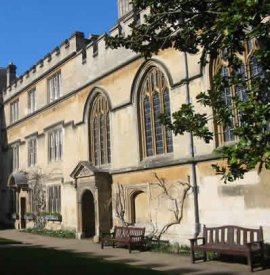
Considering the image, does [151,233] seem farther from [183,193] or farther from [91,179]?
[91,179]

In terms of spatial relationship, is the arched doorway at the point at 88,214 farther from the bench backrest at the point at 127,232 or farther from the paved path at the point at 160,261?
the bench backrest at the point at 127,232

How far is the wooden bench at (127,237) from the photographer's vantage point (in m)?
14.7

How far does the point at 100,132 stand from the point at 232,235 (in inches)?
371

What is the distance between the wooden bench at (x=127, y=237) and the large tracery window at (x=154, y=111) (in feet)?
9.40

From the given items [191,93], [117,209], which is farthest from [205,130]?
[117,209]

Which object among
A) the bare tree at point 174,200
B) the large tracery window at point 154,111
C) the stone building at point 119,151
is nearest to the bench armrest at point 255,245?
the stone building at point 119,151

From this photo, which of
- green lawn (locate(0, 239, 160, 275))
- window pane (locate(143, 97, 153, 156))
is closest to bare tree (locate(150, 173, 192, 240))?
window pane (locate(143, 97, 153, 156))

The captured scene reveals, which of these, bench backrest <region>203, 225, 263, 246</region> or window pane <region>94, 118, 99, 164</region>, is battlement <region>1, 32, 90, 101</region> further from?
bench backrest <region>203, 225, 263, 246</region>

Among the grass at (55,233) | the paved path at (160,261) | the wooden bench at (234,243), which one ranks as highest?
the wooden bench at (234,243)

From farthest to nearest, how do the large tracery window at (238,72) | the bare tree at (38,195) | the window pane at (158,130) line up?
the bare tree at (38,195), the window pane at (158,130), the large tracery window at (238,72)

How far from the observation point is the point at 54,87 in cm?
2439

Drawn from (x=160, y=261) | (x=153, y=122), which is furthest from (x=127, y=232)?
(x=153, y=122)

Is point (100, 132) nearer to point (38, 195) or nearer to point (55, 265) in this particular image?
point (38, 195)

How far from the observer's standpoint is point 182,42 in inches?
303
